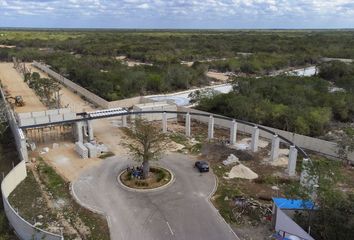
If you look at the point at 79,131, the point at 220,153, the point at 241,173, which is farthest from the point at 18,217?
the point at 220,153

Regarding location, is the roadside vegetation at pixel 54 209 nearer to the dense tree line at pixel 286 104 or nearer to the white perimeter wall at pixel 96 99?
the white perimeter wall at pixel 96 99

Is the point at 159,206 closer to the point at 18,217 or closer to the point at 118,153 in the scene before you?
the point at 18,217

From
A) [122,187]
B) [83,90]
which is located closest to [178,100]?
[83,90]

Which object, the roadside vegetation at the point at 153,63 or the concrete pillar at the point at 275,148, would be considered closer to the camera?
the concrete pillar at the point at 275,148

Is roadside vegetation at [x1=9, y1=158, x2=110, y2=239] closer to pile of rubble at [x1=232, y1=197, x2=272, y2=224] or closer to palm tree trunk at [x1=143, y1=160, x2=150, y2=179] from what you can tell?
palm tree trunk at [x1=143, y1=160, x2=150, y2=179]

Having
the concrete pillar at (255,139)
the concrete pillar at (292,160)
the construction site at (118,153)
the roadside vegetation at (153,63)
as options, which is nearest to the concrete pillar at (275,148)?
the construction site at (118,153)

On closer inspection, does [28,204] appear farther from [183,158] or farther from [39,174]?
[183,158]

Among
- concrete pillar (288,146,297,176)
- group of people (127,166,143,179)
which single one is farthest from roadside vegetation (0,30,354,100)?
concrete pillar (288,146,297,176)
